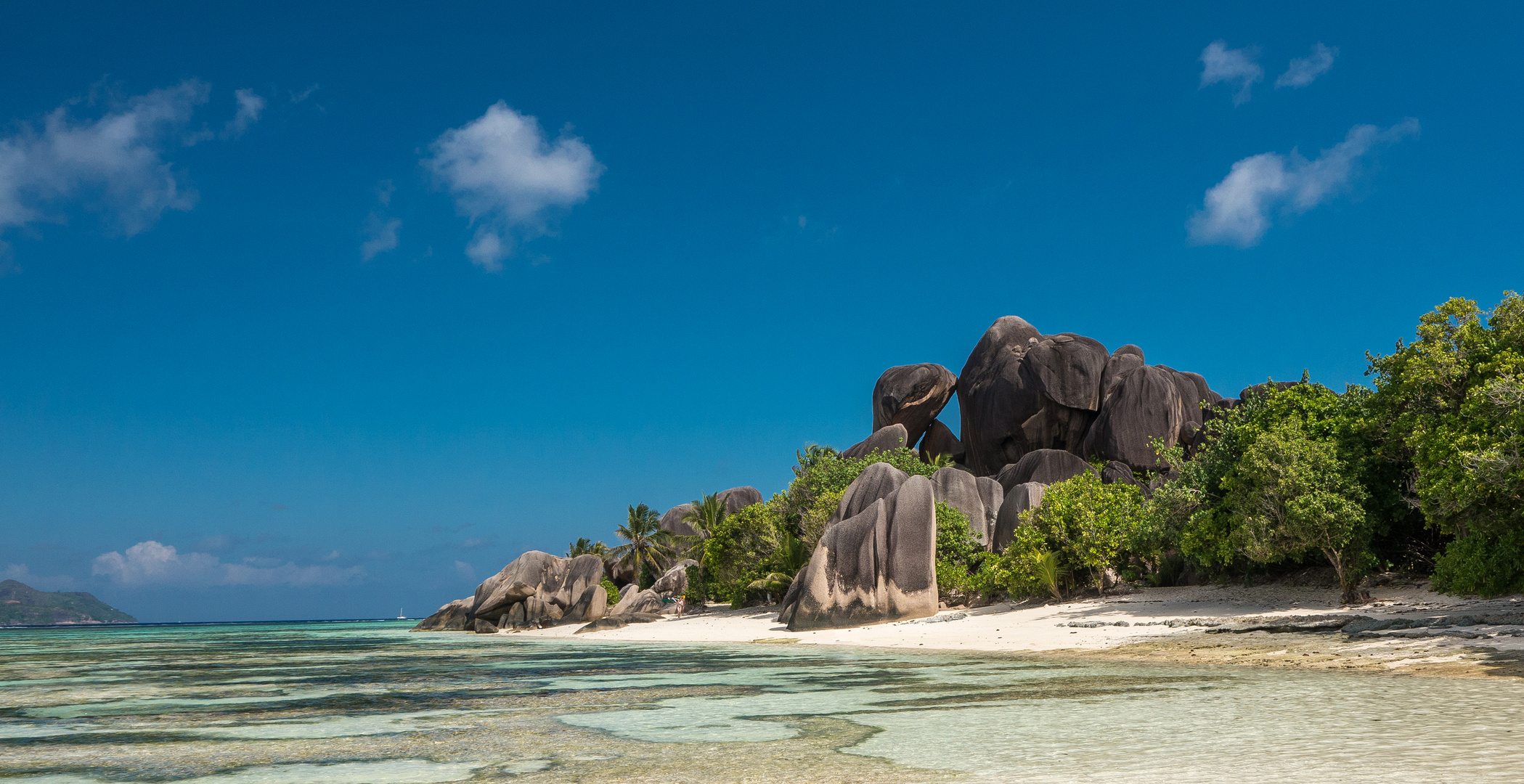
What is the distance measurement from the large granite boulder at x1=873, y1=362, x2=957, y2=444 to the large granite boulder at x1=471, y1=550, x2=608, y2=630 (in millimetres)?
22649

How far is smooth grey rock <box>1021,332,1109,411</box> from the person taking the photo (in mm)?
→ 52969

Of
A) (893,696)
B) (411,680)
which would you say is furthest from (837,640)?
(893,696)

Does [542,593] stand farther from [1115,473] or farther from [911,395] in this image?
[1115,473]

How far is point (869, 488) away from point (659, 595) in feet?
70.9

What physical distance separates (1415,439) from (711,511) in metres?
41.0

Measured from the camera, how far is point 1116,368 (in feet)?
181

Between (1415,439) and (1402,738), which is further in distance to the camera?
(1415,439)

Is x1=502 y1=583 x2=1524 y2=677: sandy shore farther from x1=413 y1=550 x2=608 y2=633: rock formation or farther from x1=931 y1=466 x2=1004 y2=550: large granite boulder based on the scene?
x1=413 y1=550 x2=608 y2=633: rock formation

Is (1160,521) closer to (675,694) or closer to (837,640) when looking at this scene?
(837,640)

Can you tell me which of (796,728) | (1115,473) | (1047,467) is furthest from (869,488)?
(796,728)

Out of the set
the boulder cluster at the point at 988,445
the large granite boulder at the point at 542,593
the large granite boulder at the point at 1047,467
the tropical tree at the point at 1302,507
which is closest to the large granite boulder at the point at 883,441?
the boulder cluster at the point at 988,445

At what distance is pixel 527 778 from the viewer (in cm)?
657

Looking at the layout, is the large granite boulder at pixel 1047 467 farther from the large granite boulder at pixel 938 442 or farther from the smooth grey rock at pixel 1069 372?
the large granite boulder at pixel 938 442

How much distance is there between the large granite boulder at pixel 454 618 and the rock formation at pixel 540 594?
3.79 ft
